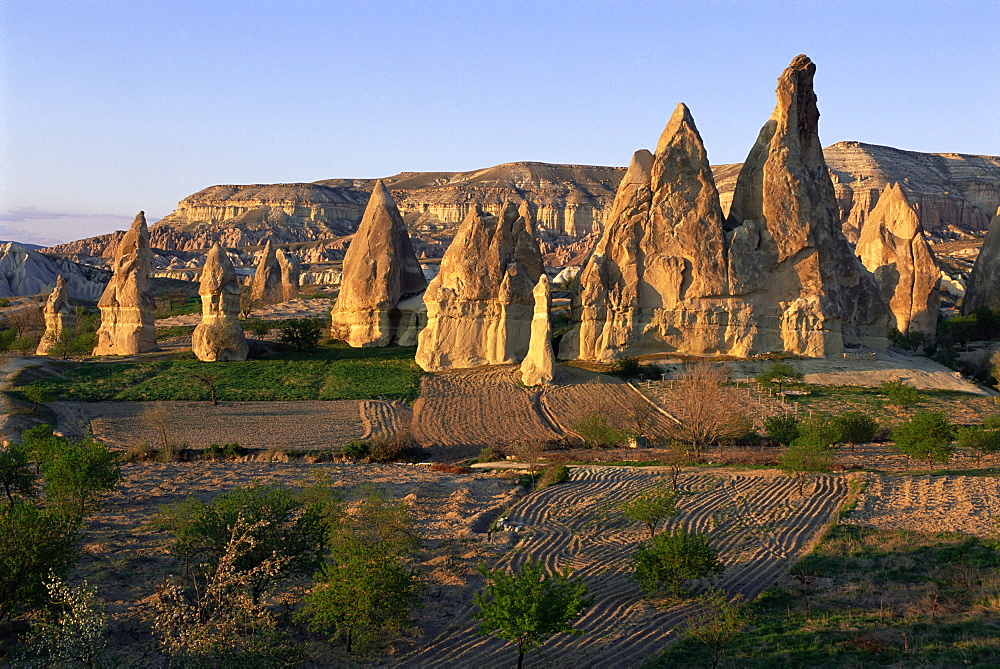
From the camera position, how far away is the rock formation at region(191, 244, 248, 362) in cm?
3700

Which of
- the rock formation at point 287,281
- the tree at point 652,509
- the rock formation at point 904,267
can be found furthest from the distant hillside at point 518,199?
the tree at point 652,509

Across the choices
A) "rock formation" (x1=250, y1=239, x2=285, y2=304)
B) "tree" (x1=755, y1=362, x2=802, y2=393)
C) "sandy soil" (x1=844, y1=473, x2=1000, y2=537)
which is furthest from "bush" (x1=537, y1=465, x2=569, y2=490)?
"rock formation" (x1=250, y1=239, x2=285, y2=304)

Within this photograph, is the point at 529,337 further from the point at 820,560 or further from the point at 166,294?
the point at 166,294

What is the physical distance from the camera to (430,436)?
30.1 metres

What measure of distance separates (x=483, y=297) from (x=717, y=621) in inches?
1026

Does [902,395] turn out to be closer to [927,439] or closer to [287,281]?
[927,439]

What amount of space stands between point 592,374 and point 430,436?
809 centimetres

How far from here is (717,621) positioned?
12.5m

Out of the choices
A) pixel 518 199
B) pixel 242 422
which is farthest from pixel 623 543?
pixel 518 199

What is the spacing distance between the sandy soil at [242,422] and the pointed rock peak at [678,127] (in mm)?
16603

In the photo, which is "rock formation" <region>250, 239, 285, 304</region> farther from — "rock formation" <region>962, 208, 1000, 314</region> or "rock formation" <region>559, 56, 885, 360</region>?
"rock formation" <region>962, 208, 1000, 314</region>

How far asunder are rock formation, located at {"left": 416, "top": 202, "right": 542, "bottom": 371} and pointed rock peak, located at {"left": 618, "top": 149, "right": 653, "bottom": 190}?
5.00m

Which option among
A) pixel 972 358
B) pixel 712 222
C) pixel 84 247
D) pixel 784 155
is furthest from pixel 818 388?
pixel 84 247

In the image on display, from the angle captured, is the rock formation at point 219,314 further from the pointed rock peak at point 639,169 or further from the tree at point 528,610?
the tree at point 528,610
